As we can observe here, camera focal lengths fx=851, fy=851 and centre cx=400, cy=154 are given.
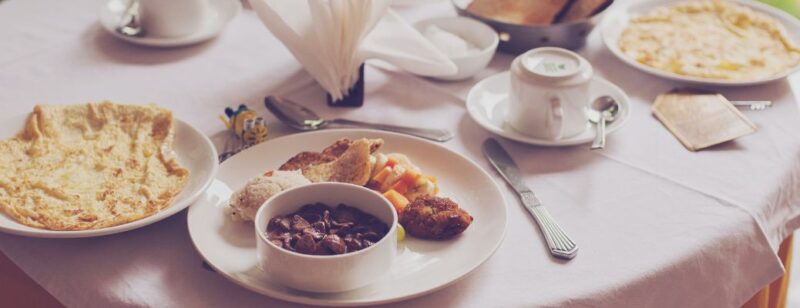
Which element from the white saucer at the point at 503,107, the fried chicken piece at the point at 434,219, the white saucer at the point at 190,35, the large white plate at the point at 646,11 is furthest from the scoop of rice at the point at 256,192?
the large white plate at the point at 646,11

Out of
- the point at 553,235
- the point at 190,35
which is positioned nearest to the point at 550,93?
the point at 553,235

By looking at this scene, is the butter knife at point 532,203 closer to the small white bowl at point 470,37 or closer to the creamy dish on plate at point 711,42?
the small white bowl at point 470,37

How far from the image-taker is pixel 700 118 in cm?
146

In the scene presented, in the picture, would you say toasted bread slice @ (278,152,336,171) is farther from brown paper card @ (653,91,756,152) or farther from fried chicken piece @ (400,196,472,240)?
brown paper card @ (653,91,756,152)

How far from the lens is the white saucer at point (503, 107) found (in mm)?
1389

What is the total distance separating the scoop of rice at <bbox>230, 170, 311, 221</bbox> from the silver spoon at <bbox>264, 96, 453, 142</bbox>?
276 millimetres

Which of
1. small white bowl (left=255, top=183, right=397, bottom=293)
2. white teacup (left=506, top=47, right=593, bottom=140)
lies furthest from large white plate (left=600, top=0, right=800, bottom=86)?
small white bowl (left=255, top=183, right=397, bottom=293)

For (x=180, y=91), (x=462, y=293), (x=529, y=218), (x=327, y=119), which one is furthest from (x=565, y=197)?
(x=180, y=91)

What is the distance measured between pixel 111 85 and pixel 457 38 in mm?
661

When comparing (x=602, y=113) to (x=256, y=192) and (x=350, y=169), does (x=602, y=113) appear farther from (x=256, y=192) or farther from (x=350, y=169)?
(x=256, y=192)

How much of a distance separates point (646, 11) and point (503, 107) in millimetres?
563

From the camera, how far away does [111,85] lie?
1.59 m

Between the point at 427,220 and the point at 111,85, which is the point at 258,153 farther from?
the point at 111,85

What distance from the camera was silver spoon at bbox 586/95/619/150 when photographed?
139 cm
